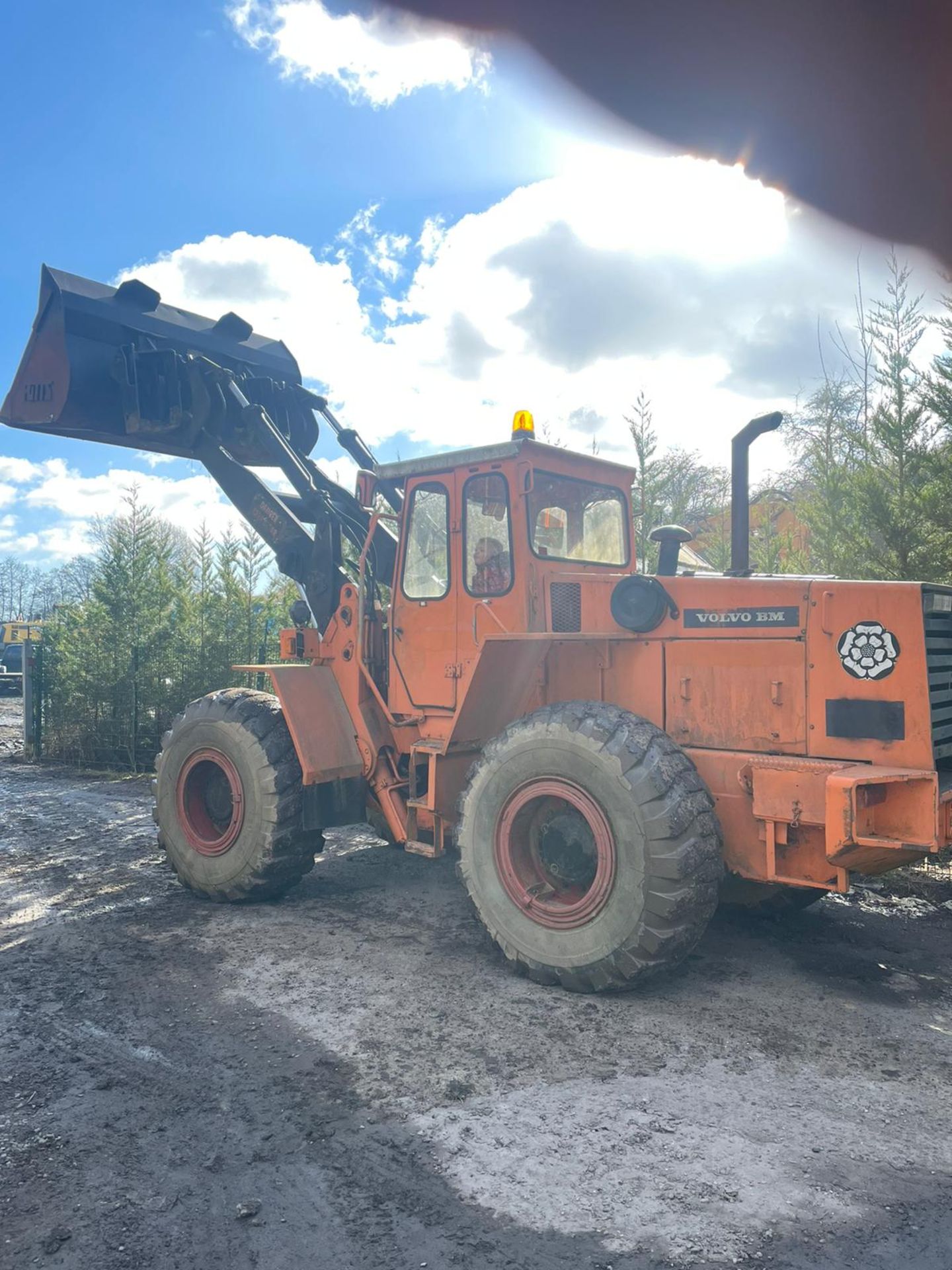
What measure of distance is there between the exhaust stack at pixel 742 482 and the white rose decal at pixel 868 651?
726 millimetres

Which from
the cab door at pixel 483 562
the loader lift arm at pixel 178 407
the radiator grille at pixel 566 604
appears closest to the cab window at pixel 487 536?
the cab door at pixel 483 562

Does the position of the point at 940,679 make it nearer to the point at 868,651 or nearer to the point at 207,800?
the point at 868,651

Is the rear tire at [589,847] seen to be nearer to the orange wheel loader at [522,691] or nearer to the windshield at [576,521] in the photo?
the orange wheel loader at [522,691]

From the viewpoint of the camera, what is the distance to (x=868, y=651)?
441 cm

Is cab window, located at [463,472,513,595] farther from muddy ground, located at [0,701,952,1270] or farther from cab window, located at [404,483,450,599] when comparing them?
muddy ground, located at [0,701,952,1270]

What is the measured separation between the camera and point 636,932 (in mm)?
4293

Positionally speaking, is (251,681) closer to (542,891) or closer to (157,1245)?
(542,891)

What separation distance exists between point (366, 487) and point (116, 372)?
2027 mm

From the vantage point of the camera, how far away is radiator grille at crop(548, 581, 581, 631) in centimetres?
553

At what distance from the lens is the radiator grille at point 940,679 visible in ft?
14.1

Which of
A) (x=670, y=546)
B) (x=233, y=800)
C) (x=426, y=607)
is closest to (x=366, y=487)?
(x=426, y=607)

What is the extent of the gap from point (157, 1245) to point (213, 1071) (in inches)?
42.6

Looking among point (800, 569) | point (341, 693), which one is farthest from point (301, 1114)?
point (800, 569)

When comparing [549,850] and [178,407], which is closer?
[549,850]
